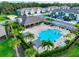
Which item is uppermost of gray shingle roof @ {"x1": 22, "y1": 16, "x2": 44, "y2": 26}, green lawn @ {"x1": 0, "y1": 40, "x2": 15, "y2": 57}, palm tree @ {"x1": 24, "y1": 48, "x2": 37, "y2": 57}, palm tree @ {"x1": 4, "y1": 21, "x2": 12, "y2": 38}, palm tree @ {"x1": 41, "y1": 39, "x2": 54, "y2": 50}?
gray shingle roof @ {"x1": 22, "y1": 16, "x2": 44, "y2": 26}

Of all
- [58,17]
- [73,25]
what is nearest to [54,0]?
[58,17]

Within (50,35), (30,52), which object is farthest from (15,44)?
(50,35)

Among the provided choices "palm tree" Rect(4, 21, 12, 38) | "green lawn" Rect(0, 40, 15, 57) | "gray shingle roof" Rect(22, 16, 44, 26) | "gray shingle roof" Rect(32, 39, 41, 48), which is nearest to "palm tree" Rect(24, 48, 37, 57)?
"gray shingle roof" Rect(32, 39, 41, 48)

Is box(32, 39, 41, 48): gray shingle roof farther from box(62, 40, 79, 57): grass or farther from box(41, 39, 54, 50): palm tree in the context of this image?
box(62, 40, 79, 57): grass

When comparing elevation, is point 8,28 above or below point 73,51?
above

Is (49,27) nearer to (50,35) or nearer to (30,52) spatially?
(50,35)

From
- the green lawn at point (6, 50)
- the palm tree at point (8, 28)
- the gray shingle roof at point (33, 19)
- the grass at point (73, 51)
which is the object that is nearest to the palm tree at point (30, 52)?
the green lawn at point (6, 50)

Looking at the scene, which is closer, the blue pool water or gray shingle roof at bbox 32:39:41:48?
gray shingle roof at bbox 32:39:41:48
